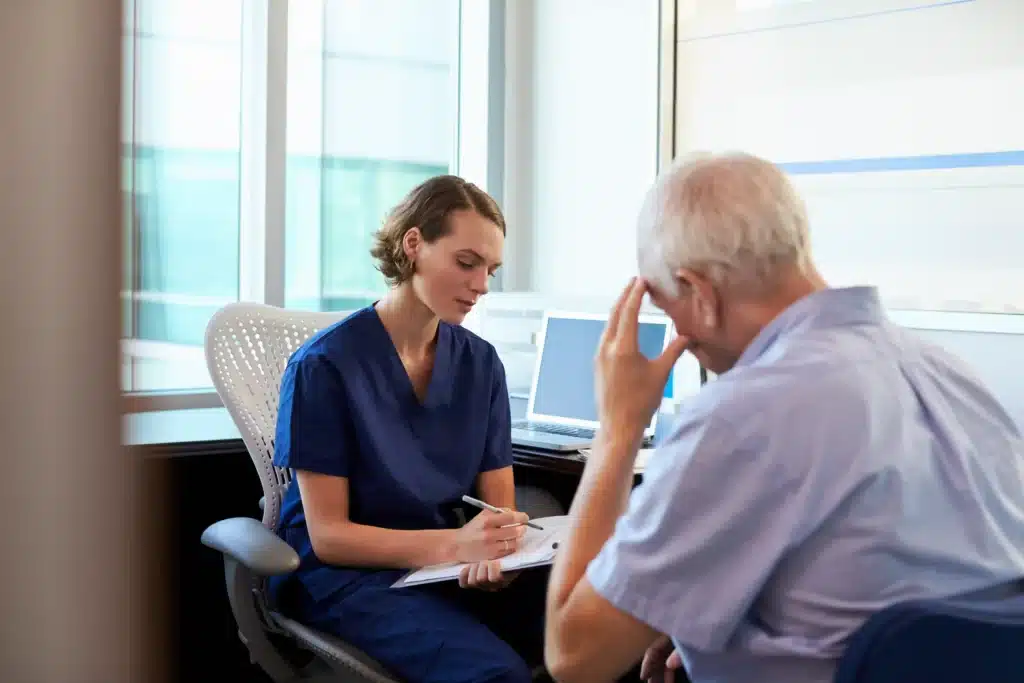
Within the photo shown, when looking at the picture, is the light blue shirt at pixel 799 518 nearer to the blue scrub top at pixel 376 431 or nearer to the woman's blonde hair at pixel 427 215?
the blue scrub top at pixel 376 431

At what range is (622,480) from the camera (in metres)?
1.13

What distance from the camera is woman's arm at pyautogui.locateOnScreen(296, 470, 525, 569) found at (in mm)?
1692

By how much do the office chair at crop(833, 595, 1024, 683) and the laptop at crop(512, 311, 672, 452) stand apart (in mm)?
1554

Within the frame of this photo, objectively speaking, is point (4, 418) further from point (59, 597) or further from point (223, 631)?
point (223, 631)

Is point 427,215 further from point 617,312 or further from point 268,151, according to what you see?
point 268,151

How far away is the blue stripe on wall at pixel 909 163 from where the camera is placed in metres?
2.04

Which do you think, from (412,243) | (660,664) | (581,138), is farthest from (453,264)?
(581,138)

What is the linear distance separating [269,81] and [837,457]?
2172 mm

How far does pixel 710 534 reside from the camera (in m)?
0.94

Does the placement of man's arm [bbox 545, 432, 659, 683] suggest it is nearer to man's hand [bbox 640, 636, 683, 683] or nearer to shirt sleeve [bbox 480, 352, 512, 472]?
man's hand [bbox 640, 636, 683, 683]

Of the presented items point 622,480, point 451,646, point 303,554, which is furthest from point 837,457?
point 303,554

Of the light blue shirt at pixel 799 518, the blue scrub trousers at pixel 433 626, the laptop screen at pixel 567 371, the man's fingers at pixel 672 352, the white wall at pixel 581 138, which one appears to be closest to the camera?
the light blue shirt at pixel 799 518

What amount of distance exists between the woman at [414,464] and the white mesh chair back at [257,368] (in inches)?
3.5

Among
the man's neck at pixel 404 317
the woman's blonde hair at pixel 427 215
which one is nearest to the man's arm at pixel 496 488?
the man's neck at pixel 404 317
